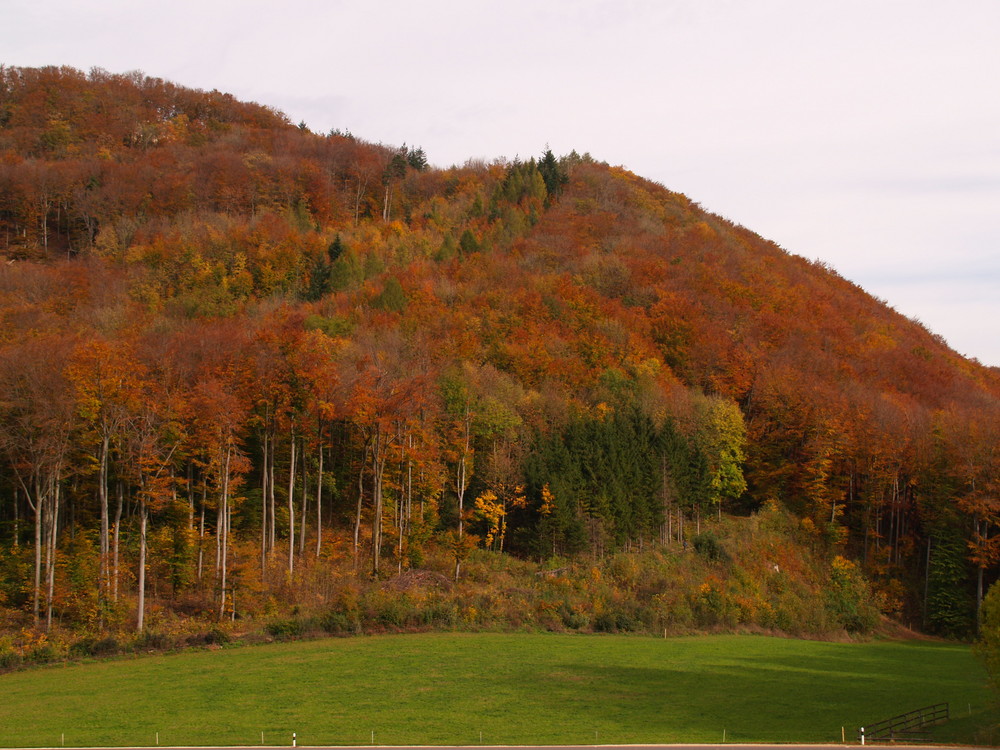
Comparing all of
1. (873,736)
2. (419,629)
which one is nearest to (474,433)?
(419,629)

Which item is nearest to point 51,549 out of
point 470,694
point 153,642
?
point 153,642

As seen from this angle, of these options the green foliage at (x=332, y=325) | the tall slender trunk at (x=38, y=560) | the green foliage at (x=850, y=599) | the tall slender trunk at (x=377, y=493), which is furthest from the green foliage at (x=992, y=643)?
the green foliage at (x=332, y=325)

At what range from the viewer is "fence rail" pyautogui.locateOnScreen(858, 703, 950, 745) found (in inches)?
1222

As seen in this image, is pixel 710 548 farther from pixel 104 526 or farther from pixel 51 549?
pixel 51 549

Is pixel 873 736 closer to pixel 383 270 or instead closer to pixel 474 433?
pixel 474 433

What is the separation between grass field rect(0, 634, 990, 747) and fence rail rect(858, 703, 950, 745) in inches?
32.4

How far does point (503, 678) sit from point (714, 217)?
112 meters

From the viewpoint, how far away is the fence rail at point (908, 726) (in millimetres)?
31047

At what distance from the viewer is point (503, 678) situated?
38562 millimetres

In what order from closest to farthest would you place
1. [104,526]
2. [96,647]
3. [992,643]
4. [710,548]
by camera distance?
[992,643]
[96,647]
[104,526]
[710,548]

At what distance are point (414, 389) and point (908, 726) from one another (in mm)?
35479

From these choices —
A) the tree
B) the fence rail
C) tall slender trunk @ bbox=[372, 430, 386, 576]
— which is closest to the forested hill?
tall slender trunk @ bbox=[372, 430, 386, 576]

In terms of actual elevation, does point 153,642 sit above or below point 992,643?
below

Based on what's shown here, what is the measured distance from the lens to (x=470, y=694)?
3553 cm
